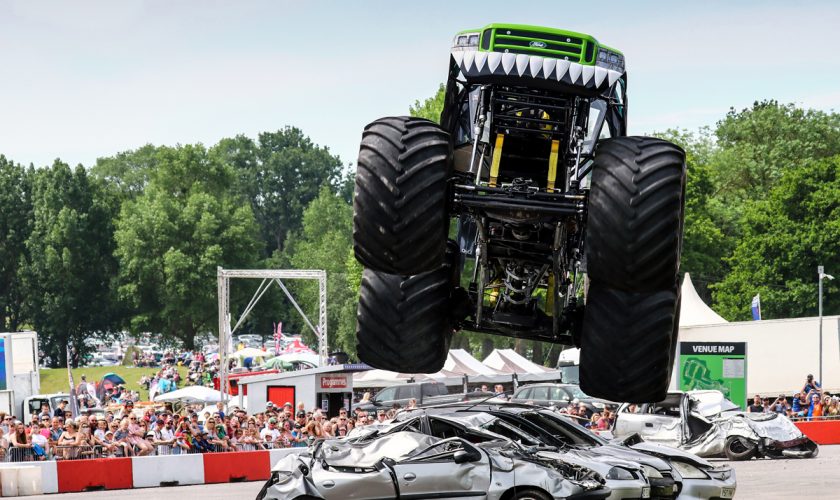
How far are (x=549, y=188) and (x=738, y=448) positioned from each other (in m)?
16.1

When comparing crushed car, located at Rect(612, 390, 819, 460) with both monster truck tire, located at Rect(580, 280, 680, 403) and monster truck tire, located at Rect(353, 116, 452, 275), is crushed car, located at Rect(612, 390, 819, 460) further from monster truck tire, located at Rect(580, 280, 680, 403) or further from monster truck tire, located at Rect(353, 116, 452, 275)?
monster truck tire, located at Rect(353, 116, 452, 275)

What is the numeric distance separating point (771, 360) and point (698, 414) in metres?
14.3

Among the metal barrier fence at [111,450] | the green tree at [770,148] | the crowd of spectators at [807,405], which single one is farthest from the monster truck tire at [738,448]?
the green tree at [770,148]

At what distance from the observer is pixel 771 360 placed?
3834 centimetres

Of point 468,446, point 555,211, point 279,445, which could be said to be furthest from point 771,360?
point 555,211

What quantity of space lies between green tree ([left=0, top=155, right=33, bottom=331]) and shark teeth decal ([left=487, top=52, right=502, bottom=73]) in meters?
84.1

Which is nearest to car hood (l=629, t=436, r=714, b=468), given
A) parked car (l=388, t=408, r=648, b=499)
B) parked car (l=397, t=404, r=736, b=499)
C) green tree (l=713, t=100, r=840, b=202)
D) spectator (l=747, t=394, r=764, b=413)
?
parked car (l=397, t=404, r=736, b=499)

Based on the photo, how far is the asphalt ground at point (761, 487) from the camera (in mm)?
18739

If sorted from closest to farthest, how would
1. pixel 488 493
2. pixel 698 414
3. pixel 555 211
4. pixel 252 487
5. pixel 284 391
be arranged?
pixel 555 211 → pixel 488 493 → pixel 252 487 → pixel 698 414 → pixel 284 391

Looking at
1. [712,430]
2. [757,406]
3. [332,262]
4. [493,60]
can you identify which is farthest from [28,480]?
[332,262]

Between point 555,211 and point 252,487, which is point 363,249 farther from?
point 252,487

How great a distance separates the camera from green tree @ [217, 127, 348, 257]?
144 metres

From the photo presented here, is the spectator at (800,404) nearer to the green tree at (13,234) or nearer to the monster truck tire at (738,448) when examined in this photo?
the monster truck tire at (738,448)

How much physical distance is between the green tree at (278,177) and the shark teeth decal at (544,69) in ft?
431
